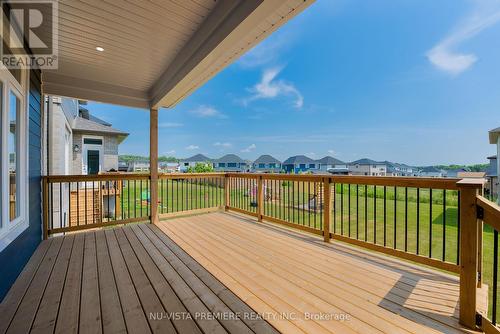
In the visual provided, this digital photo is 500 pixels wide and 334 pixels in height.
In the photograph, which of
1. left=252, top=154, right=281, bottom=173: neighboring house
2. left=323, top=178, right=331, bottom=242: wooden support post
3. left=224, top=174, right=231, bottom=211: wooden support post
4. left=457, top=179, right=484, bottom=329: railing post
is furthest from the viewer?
left=252, top=154, right=281, bottom=173: neighboring house

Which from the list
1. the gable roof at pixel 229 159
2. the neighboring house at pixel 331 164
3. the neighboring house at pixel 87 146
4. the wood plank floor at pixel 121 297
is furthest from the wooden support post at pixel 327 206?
the gable roof at pixel 229 159

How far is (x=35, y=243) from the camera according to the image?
124 inches

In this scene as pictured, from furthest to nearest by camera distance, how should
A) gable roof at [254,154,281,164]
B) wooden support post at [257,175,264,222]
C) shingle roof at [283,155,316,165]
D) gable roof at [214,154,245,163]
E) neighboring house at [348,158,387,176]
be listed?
gable roof at [214,154,245,163] → gable roof at [254,154,281,164] → shingle roof at [283,155,316,165] → neighboring house at [348,158,387,176] → wooden support post at [257,175,264,222]

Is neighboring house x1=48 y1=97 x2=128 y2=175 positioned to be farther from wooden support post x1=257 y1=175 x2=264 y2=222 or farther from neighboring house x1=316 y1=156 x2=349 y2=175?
neighboring house x1=316 y1=156 x2=349 y2=175

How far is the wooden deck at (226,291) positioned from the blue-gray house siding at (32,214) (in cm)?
14

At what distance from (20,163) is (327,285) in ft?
11.7

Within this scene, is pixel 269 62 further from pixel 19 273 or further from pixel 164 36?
pixel 19 273

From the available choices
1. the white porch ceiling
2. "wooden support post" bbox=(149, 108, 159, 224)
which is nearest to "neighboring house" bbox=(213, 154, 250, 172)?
"wooden support post" bbox=(149, 108, 159, 224)

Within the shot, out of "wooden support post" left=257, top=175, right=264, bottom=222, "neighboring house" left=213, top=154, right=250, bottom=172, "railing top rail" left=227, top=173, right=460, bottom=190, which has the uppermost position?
"neighboring house" left=213, top=154, right=250, bottom=172

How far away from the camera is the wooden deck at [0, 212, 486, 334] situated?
163 cm

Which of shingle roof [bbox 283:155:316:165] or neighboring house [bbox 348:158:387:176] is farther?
shingle roof [bbox 283:155:316:165]

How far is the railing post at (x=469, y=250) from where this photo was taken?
1520mm

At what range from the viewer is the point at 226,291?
2.06 m

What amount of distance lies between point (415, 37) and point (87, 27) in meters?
28.2
